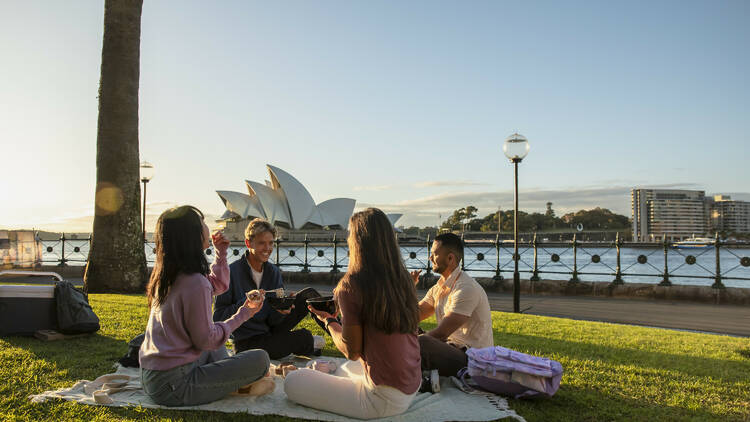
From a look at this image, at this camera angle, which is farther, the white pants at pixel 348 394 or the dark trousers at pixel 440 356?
the dark trousers at pixel 440 356

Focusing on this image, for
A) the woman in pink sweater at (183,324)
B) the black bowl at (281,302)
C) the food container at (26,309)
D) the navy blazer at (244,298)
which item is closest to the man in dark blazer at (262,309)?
the navy blazer at (244,298)

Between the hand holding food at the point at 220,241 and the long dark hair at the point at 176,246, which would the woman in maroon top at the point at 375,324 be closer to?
the long dark hair at the point at 176,246

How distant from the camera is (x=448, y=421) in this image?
8.52ft

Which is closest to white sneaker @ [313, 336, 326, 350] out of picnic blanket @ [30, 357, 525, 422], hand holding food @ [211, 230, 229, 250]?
picnic blanket @ [30, 357, 525, 422]

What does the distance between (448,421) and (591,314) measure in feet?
20.6

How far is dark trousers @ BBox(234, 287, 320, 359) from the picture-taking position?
12.7 feet

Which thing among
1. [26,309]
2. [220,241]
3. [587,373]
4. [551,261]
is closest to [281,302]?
[220,241]

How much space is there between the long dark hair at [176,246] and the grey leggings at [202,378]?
0.45m

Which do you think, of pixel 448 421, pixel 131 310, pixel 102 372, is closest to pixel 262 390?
pixel 448 421

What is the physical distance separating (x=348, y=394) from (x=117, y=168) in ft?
24.9

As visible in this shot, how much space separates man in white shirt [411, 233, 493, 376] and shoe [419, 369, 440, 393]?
13 cm

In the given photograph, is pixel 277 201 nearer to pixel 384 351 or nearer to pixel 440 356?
pixel 440 356

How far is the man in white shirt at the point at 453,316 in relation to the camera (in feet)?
10.5

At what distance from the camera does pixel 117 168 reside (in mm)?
8602
